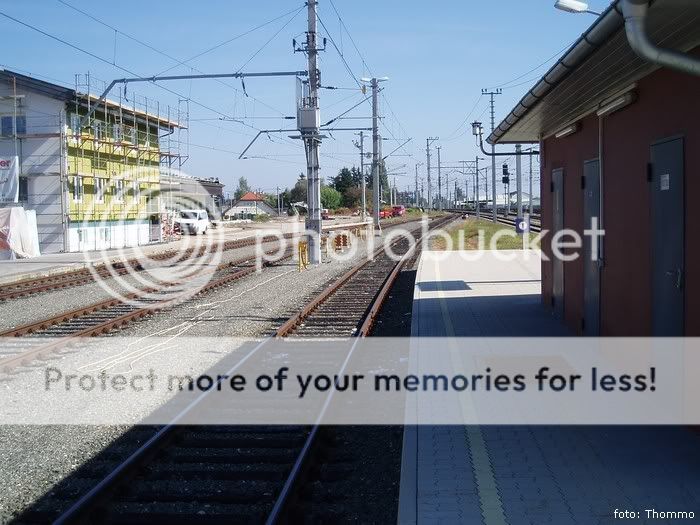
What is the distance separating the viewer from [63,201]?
3484 cm

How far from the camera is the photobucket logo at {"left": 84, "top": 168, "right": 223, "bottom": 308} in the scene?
20.8 meters

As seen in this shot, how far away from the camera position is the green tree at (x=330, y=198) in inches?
4492

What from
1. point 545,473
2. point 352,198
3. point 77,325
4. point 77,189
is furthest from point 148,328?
point 352,198

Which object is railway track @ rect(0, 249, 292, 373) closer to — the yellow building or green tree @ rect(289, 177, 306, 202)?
the yellow building

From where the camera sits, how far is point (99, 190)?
38906mm

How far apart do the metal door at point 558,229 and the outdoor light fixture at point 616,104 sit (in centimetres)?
324

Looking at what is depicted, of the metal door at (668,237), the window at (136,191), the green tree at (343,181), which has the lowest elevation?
the metal door at (668,237)

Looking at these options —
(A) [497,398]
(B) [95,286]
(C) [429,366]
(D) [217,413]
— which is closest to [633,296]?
(A) [497,398]

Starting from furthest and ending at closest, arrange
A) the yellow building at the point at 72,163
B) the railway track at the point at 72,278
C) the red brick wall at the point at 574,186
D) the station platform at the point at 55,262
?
the yellow building at the point at 72,163 < the station platform at the point at 55,262 < the railway track at the point at 72,278 < the red brick wall at the point at 574,186

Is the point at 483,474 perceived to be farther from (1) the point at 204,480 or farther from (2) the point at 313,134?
(2) the point at 313,134

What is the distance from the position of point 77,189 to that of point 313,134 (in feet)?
50.5

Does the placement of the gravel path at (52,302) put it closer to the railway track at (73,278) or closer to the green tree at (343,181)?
the railway track at (73,278)

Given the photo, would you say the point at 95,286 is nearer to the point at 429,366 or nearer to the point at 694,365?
the point at 429,366

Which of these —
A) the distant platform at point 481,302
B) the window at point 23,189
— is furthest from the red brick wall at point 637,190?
the window at point 23,189
